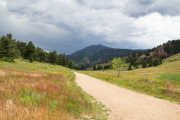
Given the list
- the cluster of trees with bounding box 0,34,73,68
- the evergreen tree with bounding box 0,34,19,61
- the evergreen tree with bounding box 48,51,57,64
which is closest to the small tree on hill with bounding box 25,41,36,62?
the cluster of trees with bounding box 0,34,73,68

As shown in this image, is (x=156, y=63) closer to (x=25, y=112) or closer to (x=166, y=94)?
(x=166, y=94)

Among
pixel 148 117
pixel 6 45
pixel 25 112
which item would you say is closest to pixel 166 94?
pixel 148 117

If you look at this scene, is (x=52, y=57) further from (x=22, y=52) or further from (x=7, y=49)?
(x=7, y=49)

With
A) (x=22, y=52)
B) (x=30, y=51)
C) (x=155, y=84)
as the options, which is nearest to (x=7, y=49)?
(x=30, y=51)

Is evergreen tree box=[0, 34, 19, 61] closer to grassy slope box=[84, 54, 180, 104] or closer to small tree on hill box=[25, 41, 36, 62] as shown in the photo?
small tree on hill box=[25, 41, 36, 62]

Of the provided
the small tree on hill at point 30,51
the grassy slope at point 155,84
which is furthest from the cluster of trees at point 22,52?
the grassy slope at point 155,84

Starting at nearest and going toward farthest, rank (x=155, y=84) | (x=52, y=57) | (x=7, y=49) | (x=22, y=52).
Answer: (x=155, y=84)
(x=7, y=49)
(x=22, y=52)
(x=52, y=57)

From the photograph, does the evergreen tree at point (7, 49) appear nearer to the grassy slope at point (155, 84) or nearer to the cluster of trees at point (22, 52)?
the cluster of trees at point (22, 52)

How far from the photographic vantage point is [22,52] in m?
67.9

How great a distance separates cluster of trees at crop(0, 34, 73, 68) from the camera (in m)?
46.3

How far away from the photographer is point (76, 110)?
6.36 m

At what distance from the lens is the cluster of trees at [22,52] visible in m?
46.3

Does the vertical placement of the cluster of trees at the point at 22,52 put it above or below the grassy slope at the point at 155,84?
above

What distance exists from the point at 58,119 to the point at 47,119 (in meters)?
0.42
